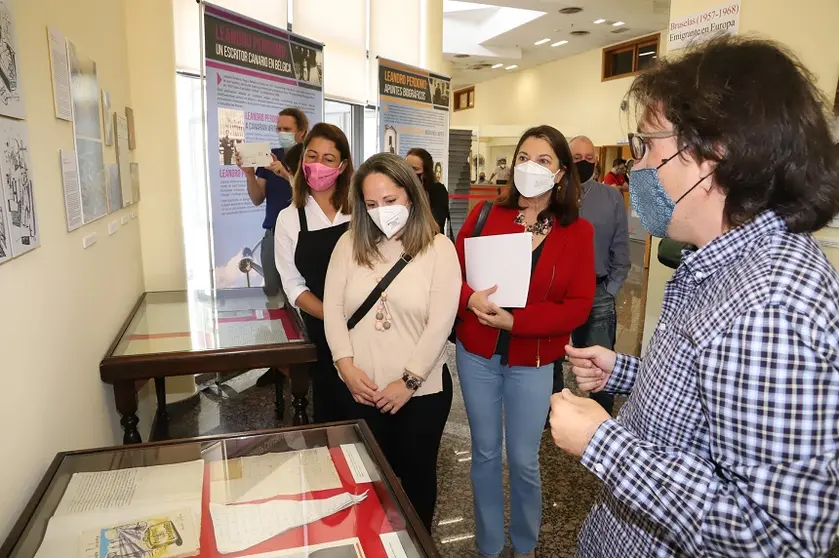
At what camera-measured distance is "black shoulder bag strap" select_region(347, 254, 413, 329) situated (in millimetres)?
1906

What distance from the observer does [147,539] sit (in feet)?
3.74

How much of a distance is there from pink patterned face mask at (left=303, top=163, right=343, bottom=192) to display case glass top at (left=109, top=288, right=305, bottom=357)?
0.64 meters

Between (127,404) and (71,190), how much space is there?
819 millimetres

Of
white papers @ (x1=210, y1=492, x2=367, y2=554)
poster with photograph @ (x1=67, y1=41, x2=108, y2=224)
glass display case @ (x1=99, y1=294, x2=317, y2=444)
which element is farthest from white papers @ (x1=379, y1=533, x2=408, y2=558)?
poster with photograph @ (x1=67, y1=41, x2=108, y2=224)

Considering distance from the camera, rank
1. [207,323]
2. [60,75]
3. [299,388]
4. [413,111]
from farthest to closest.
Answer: [413,111] → [207,323] → [299,388] → [60,75]

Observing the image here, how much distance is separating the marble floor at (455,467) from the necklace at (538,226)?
1329 mm

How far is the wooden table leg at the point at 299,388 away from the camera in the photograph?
7.41ft

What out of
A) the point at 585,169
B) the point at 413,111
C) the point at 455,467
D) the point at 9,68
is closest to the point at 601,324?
the point at 585,169

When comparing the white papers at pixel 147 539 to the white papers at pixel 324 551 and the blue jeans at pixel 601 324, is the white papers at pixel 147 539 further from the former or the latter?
the blue jeans at pixel 601 324

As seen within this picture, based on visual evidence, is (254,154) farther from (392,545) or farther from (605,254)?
(392,545)

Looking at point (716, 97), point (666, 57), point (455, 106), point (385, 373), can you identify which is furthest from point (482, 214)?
point (455, 106)

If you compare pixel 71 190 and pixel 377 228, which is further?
pixel 377 228

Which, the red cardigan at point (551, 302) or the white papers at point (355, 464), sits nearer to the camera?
the white papers at point (355, 464)

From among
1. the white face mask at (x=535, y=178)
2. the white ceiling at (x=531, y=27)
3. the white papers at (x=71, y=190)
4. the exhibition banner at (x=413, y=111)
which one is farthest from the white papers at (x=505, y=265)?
the white ceiling at (x=531, y=27)
